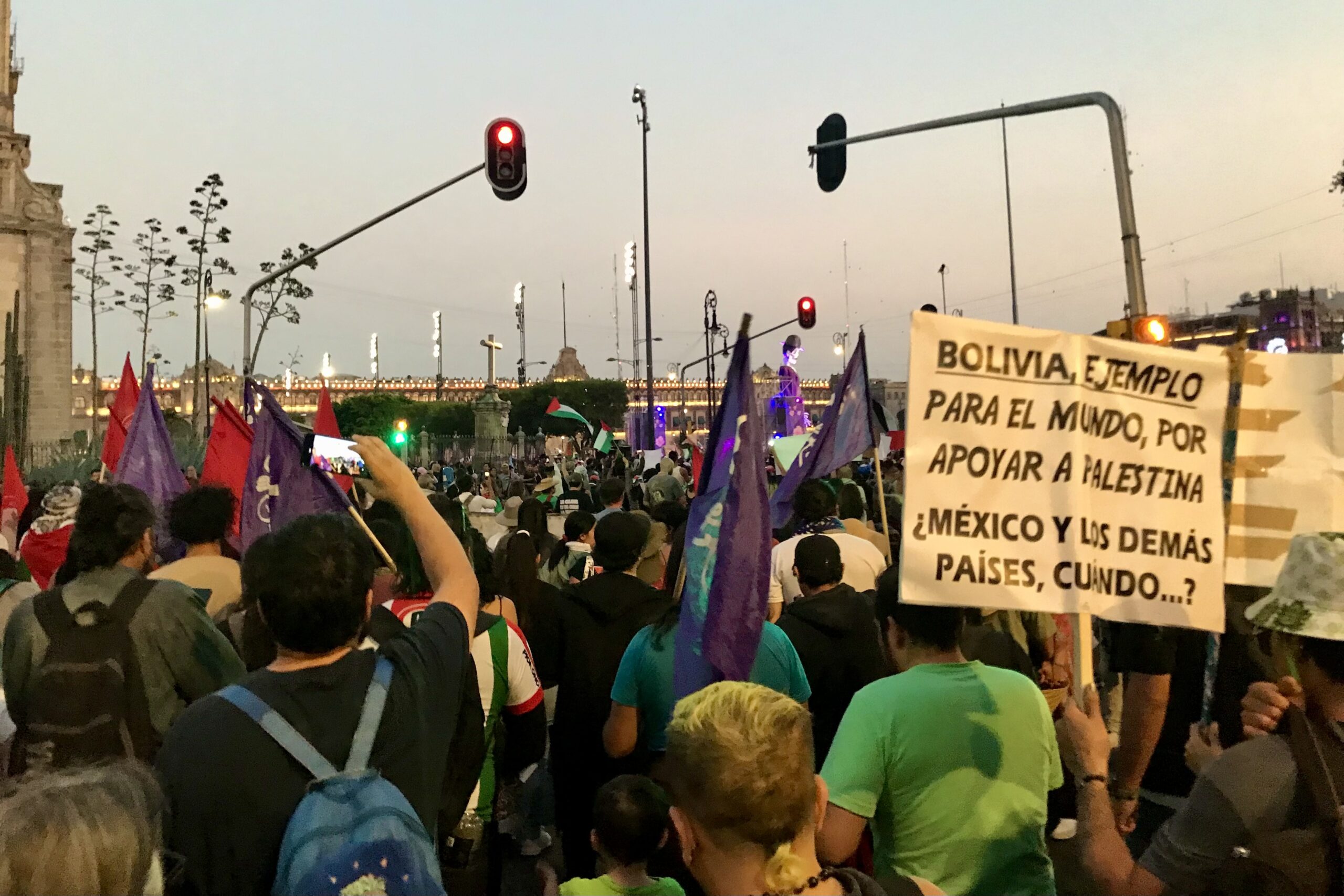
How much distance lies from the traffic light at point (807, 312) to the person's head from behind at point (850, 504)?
13500mm

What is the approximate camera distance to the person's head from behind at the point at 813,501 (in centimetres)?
607

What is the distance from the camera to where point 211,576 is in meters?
4.39

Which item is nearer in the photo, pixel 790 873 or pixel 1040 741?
pixel 790 873

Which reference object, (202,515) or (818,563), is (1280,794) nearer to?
(818,563)

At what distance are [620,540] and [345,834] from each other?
253 centimetres

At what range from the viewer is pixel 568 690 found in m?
4.35

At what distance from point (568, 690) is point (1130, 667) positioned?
2.23m

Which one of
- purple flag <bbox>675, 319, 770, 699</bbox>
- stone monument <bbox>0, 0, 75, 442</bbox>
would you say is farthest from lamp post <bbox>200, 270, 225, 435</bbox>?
purple flag <bbox>675, 319, 770, 699</bbox>

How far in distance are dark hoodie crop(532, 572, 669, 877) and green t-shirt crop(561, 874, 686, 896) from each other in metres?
1.07

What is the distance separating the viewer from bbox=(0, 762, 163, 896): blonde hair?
4.89 ft

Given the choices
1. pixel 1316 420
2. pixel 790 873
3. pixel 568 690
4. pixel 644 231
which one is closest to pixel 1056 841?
pixel 568 690

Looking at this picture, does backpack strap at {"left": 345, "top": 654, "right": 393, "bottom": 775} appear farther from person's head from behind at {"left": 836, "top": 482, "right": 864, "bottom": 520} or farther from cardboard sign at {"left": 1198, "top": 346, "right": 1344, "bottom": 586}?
person's head from behind at {"left": 836, "top": 482, "right": 864, "bottom": 520}

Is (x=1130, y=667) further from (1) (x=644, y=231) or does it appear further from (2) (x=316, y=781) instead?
(1) (x=644, y=231)

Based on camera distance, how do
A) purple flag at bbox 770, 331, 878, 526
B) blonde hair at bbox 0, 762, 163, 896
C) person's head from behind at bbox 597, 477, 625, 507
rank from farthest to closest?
person's head from behind at bbox 597, 477, 625, 507 < purple flag at bbox 770, 331, 878, 526 < blonde hair at bbox 0, 762, 163, 896
